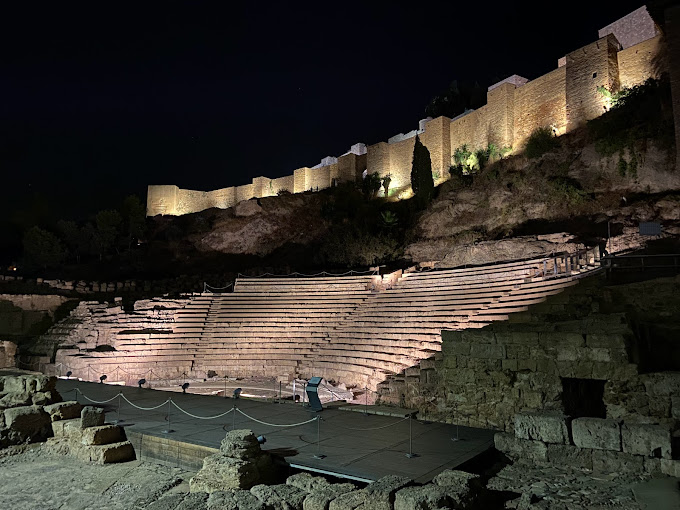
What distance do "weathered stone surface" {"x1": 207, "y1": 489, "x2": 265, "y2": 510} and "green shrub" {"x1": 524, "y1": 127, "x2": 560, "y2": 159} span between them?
86.2 feet

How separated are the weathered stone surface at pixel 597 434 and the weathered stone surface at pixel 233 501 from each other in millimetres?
3947

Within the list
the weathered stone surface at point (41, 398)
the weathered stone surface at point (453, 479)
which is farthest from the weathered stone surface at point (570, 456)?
the weathered stone surface at point (41, 398)

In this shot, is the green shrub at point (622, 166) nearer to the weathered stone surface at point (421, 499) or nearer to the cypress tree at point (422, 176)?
the cypress tree at point (422, 176)

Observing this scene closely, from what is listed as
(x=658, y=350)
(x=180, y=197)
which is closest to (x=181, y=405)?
(x=658, y=350)

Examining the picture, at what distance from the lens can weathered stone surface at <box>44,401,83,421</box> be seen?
882 cm

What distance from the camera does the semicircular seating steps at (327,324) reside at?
12258mm

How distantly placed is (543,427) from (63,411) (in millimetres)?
8611

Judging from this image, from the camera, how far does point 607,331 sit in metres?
6.66

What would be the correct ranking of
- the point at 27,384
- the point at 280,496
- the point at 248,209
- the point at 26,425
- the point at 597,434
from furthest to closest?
the point at 248,209 → the point at 27,384 → the point at 26,425 → the point at 597,434 → the point at 280,496

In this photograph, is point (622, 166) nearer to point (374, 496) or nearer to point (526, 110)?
point (526, 110)

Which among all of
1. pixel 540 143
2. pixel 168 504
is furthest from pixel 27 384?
pixel 540 143

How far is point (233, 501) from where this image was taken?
4.75 metres

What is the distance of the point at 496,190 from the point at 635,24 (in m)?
13.7

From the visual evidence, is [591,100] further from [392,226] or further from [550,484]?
[550,484]
